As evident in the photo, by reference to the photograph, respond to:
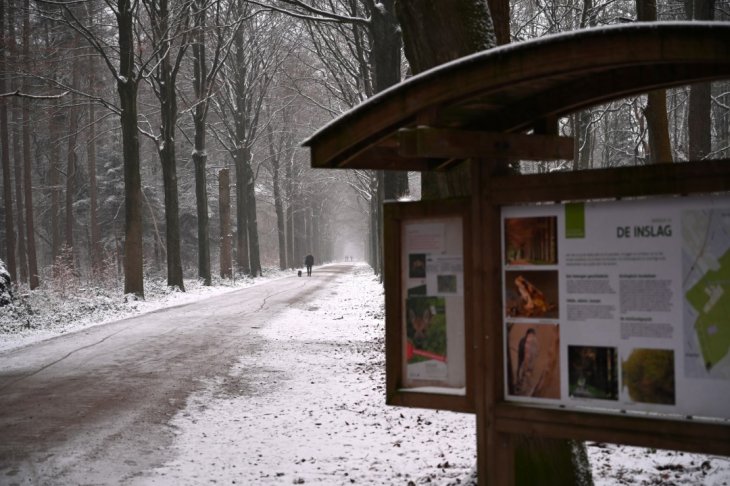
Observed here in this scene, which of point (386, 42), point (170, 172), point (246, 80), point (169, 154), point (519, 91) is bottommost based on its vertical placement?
point (519, 91)

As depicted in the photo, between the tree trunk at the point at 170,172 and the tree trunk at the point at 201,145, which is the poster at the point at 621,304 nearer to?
the tree trunk at the point at 170,172

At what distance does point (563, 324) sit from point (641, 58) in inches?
63.4

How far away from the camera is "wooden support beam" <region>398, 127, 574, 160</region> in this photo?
4.34 metres

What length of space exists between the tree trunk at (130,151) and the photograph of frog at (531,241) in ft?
67.3

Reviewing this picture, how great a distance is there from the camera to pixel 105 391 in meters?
9.75

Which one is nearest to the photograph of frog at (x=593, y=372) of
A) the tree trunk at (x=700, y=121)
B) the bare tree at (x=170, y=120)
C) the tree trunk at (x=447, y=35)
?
the tree trunk at (x=447, y=35)

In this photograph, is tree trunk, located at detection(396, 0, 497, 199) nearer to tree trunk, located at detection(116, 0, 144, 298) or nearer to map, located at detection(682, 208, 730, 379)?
map, located at detection(682, 208, 730, 379)

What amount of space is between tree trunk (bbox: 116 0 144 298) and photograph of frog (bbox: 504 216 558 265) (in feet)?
67.3

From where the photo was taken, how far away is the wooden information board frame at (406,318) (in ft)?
15.1

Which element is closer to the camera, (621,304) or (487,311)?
(621,304)

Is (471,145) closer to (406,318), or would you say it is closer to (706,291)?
(406,318)

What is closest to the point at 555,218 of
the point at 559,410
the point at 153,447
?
the point at 559,410

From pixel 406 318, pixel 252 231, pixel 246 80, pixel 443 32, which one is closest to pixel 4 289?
pixel 443 32

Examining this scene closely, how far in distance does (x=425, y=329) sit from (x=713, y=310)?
6.00 feet
